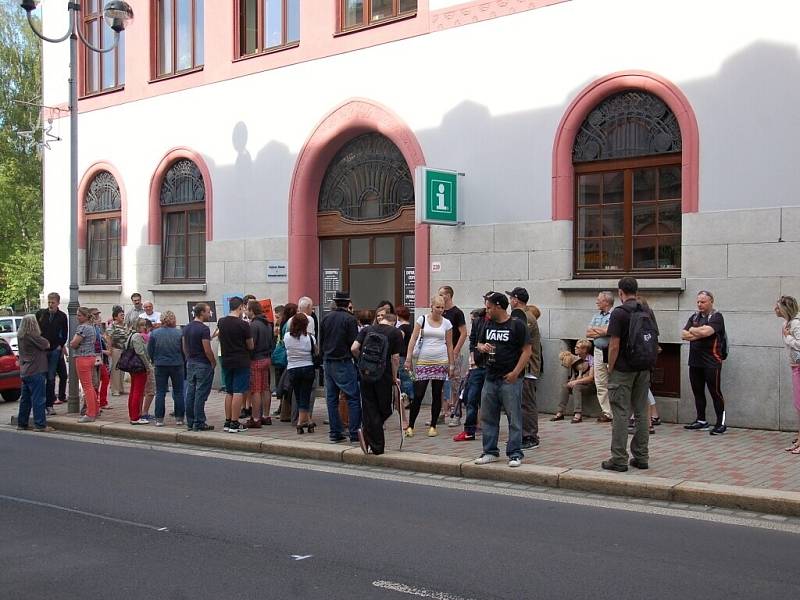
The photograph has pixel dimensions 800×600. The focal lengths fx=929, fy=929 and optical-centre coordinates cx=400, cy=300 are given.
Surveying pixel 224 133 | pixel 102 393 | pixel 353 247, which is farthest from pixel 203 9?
pixel 102 393

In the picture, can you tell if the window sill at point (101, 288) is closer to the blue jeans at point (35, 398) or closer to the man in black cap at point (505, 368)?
the blue jeans at point (35, 398)

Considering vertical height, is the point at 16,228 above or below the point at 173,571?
above

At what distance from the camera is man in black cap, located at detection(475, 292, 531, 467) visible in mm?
9398

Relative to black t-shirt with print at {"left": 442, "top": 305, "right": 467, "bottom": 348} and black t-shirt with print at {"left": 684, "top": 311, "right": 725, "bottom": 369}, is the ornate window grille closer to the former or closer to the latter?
black t-shirt with print at {"left": 442, "top": 305, "right": 467, "bottom": 348}

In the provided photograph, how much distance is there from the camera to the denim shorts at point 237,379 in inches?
483

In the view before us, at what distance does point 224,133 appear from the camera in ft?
59.1

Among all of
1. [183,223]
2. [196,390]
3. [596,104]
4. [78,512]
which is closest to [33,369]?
[196,390]

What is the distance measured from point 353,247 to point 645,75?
622cm

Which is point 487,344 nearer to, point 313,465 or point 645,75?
point 313,465

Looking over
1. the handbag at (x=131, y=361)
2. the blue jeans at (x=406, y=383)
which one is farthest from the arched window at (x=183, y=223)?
the blue jeans at (x=406, y=383)

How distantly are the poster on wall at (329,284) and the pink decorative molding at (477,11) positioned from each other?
15.4 ft

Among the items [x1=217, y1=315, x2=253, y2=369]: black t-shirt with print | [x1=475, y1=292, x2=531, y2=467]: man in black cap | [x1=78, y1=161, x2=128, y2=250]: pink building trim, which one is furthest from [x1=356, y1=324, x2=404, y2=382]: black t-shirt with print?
[x1=78, y1=161, x2=128, y2=250]: pink building trim

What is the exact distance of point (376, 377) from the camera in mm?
10133

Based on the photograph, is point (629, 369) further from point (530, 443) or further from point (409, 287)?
point (409, 287)
